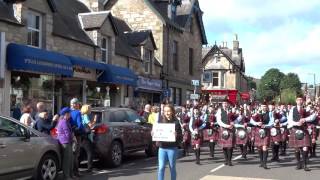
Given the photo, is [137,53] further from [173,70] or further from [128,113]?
[128,113]

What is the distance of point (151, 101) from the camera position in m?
31.1

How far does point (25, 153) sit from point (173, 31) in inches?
935

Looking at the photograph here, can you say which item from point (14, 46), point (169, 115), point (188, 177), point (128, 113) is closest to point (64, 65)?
point (14, 46)

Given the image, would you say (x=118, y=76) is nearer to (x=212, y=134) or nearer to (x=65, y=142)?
(x=212, y=134)

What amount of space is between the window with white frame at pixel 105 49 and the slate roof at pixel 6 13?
23.8 feet

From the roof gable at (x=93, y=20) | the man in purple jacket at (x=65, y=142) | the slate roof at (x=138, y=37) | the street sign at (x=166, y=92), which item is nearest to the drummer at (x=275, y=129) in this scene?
the man in purple jacket at (x=65, y=142)

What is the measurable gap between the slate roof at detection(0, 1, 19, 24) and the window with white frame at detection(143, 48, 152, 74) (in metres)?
11.8

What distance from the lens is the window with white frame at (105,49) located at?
2483cm

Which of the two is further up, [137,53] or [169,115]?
[137,53]

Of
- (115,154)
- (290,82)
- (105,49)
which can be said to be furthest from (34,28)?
(290,82)

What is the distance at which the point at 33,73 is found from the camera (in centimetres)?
1883

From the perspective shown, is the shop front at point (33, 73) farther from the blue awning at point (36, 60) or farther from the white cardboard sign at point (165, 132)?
the white cardboard sign at point (165, 132)

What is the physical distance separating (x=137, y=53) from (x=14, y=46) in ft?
40.0

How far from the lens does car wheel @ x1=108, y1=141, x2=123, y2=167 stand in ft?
44.0
